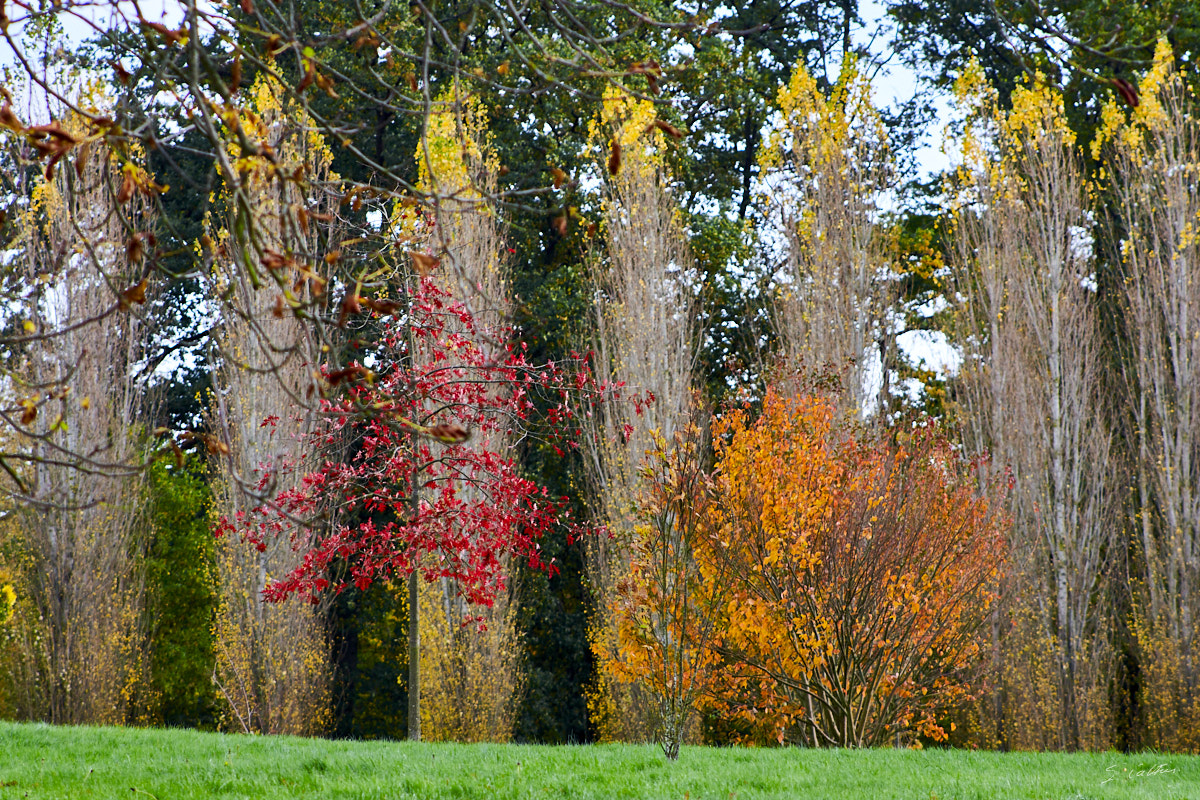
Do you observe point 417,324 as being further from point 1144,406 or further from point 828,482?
point 1144,406

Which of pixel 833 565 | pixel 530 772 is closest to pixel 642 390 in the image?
pixel 833 565

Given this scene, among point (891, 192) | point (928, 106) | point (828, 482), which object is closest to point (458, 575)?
point (828, 482)

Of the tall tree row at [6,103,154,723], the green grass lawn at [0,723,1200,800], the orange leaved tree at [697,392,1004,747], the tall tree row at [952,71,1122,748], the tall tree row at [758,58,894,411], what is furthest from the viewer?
the tall tree row at [758,58,894,411]

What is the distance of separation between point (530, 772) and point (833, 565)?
2.60m

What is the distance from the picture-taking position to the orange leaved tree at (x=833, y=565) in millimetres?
7086

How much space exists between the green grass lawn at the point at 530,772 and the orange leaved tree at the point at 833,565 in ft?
2.33

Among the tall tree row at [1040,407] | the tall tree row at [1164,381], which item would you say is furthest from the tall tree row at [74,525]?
the tall tree row at [1164,381]

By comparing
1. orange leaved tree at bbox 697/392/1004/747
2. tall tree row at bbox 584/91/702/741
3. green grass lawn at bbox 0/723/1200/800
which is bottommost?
green grass lawn at bbox 0/723/1200/800

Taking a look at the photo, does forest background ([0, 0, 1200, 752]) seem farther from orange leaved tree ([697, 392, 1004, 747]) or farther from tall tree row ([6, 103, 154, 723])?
orange leaved tree ([697, 392, 1004, 747])

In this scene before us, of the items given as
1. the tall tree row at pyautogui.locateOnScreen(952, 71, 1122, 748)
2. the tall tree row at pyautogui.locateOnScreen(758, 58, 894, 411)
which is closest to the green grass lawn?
the tall tree row at pyautogui.locateOnScreen(952, 71, 1122, 748)

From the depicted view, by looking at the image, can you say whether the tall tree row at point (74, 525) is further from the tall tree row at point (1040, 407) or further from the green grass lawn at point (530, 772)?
the tall tree row at point (1040, 407)

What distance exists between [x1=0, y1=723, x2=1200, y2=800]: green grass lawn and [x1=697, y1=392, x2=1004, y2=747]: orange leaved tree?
71cm

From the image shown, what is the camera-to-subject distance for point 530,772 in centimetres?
580

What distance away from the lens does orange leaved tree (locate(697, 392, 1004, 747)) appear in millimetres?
7086
